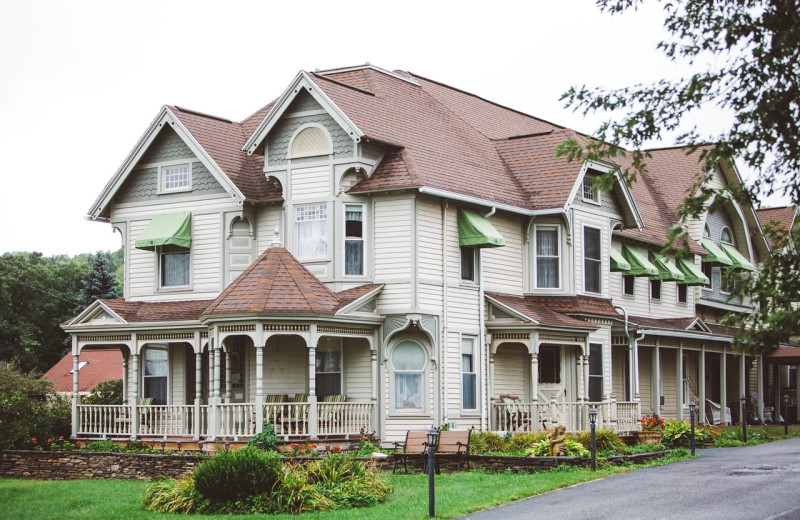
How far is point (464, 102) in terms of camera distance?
126 ft

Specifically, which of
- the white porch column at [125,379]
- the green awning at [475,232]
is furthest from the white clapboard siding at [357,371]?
the white porch column at [125,379]

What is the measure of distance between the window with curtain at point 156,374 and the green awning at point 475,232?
9605 millimetres

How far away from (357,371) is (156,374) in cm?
681

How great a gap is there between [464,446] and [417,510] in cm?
630

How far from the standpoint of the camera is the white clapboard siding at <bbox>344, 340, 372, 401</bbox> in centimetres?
2919

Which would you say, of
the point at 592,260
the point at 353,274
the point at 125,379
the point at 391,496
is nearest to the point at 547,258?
the point at 592,260

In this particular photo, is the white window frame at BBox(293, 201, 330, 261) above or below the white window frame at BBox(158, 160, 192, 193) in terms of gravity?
below

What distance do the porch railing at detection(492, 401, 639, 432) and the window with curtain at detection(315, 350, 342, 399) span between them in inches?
179

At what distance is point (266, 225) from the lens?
3105 centimetres

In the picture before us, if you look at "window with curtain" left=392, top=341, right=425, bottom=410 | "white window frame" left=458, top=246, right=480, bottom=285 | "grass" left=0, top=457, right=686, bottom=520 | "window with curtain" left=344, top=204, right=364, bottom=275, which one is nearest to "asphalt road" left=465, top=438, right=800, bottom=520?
"grass" left=0, top=457, right=686, bottom=520

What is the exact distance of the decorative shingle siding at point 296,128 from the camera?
29.3 m

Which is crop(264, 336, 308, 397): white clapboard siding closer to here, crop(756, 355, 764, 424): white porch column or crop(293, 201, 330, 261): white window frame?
crop(293, 201, 330, 261): white window frame

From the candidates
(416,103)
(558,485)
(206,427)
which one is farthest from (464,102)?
(558,485)

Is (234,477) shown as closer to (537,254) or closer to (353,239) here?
(353,239)
